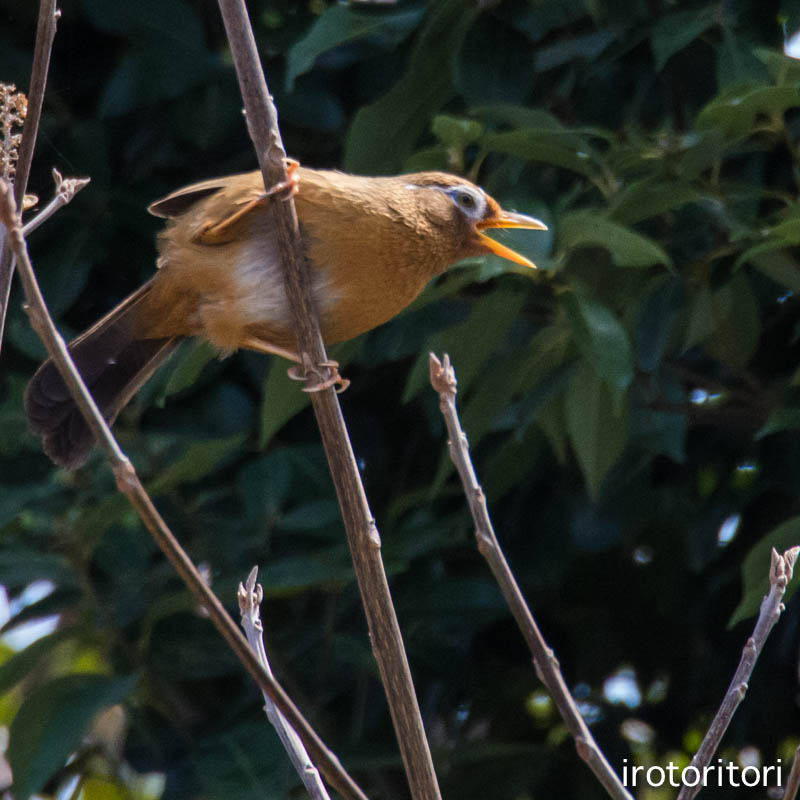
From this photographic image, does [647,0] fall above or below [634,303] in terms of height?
above

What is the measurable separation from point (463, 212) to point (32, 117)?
1.48 metres

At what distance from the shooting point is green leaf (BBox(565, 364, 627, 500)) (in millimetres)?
2914

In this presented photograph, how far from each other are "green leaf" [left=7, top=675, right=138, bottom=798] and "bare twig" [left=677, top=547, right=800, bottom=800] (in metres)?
1.88

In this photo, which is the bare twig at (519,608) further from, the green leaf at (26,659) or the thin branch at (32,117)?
the green leaf at (26,659)

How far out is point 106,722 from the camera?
436cm

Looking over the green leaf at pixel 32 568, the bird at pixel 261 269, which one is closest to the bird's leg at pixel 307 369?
the bird at pixel 261 269

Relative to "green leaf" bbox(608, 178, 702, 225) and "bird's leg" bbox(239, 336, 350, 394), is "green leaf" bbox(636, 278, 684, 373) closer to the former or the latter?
"green leaf" bbox(608, 178, 702, 225)

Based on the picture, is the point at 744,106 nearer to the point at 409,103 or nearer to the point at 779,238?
the point at 779,238

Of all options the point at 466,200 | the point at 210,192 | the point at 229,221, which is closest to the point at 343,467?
the point at 229,221

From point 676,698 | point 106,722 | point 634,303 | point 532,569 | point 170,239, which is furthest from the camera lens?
point 106,722

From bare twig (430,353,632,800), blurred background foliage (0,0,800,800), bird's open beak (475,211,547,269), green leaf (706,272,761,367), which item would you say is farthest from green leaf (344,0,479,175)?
bare twig (430,353,632,800)

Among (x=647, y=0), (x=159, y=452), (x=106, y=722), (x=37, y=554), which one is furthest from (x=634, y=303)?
(x=106, y=722)

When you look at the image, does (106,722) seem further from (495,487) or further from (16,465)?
(495,487)

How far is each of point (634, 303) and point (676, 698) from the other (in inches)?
60.2
